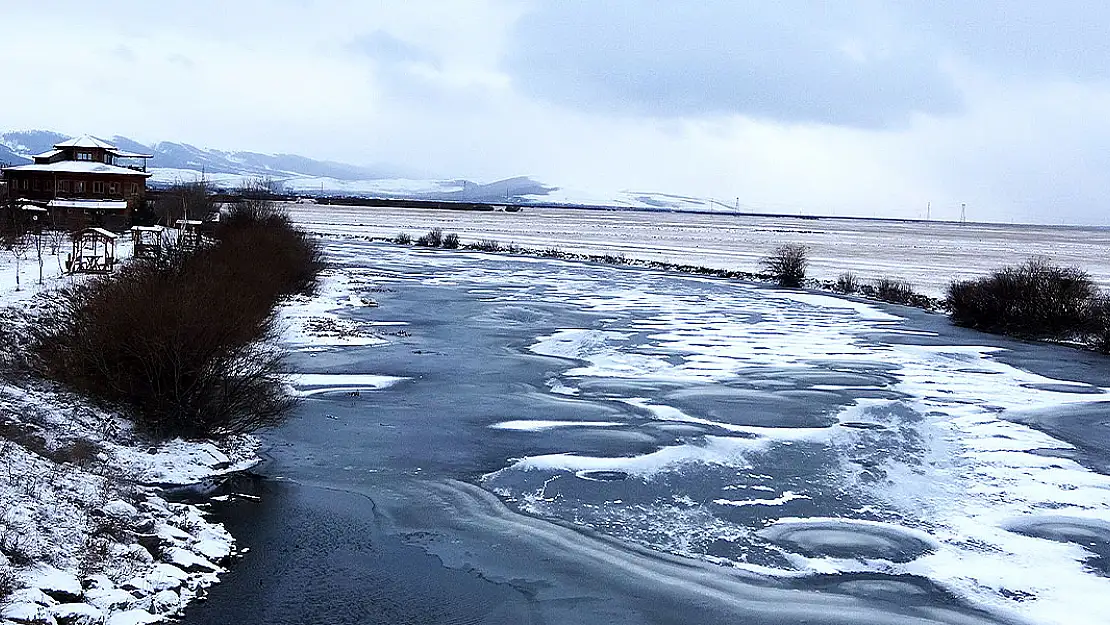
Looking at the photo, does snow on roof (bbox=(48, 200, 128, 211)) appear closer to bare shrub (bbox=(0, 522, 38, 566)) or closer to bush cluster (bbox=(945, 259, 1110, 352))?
bush cluster (bbox=(945, 259, 1110, 352))

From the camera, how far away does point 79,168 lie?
5838cm

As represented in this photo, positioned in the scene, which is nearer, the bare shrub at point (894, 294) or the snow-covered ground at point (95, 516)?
the snow-covered ground at point (95, 516)

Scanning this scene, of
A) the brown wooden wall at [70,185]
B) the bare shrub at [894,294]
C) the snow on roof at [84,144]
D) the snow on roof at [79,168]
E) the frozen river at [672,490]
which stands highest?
the snow on roof at [84,144]

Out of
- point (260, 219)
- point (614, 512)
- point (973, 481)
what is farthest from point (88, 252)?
point (973, 481)

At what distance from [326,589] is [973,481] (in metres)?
9.13

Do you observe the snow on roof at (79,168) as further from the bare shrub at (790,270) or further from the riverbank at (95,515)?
the riverbank at (95,515)

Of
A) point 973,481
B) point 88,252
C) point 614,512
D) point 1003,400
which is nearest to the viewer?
point 614,512

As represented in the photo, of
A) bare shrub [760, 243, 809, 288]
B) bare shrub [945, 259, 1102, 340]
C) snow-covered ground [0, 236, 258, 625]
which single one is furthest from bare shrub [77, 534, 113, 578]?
bare shrub [760, 243, 809, 288]

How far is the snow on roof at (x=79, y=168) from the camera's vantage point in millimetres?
57750

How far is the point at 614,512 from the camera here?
1255 centimetres

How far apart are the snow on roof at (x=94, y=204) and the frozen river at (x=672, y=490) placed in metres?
36.2

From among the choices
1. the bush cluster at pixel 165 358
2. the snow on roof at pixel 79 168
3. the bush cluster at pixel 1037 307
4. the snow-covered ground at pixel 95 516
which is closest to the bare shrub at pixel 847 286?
the bush cluster at pixel 1037 307

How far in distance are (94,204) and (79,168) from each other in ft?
10.1

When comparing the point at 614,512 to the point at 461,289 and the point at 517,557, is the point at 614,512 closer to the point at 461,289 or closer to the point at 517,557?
the point at 517,557
